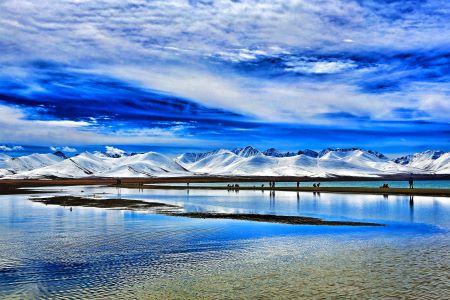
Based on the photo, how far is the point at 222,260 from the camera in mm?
21469

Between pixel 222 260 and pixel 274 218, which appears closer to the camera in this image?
pixel 222 260

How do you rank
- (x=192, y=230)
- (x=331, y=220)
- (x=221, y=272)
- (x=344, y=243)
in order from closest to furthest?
1. (x=221, y=272)
2. (x=344, y=243)
3. (x=192, y=230)
4. (x=331, y=220)

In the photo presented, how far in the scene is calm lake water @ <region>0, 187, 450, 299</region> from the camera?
16.3 metres

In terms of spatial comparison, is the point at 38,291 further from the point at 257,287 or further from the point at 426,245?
the point at 426,245

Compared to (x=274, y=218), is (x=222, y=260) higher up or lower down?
lower down

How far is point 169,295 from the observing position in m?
15.8

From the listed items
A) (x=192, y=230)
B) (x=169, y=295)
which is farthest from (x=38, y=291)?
(x=192, y=230)

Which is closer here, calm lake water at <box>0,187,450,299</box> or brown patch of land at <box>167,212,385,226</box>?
calm lake water at <box>0,187,450,299</box>

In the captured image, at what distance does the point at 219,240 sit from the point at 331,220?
556 inches

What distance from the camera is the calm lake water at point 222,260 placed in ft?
53.4

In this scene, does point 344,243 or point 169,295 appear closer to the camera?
point 169,295

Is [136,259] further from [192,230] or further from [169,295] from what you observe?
[192,230]

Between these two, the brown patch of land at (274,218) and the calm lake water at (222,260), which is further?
the brown patch of land at (274,218)

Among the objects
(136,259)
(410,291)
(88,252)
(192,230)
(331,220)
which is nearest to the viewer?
(410,291)
